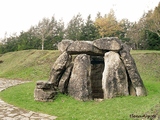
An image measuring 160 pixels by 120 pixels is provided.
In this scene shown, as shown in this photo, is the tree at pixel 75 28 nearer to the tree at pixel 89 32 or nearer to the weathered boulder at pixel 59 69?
the tree at pixel 89 32

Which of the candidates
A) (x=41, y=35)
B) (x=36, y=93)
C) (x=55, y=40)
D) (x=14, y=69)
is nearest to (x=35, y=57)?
(x=14, y=69)

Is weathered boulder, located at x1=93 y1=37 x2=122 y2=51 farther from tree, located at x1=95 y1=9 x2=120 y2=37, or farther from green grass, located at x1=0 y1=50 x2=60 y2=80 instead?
tree, located at x1=95 y1=9 x2=120 y2=37

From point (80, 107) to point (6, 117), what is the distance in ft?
11.0

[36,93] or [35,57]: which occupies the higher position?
[35,57]

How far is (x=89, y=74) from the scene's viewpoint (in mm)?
10820

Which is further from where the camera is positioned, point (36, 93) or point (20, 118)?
point (36, 93)

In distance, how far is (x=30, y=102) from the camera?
9.52 m

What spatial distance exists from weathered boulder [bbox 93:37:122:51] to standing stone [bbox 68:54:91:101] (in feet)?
3.68

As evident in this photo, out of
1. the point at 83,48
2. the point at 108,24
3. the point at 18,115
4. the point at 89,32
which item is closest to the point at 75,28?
the point at 89,32

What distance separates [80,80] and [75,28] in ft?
135

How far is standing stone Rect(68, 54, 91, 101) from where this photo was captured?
33.1 ft

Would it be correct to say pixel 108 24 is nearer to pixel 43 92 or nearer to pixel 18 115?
pixel 43 92

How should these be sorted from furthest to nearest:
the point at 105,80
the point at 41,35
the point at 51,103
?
the point at 41,35, the point at 105,80, the point at 51,103

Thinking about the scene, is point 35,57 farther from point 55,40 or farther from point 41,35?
point 55,40
